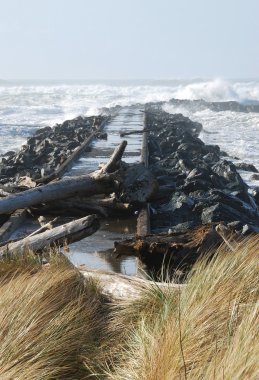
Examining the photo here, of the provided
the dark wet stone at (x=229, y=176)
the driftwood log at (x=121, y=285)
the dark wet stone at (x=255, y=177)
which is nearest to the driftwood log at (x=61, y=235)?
the driftwood log at (x=121, y=285)

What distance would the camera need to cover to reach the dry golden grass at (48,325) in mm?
3217

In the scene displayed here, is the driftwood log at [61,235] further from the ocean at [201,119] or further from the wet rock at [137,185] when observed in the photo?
the ocean at [201,119]

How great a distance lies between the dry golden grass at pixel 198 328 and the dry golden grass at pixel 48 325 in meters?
0.19

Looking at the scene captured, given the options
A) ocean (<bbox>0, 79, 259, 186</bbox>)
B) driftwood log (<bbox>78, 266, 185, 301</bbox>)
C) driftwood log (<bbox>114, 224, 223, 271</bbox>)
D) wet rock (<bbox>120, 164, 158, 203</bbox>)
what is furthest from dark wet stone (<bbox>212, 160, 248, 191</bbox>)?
driftwood log (<bbox>78, 266, 185, 301</bbox>)

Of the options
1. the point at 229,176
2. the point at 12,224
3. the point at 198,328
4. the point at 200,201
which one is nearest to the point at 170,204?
the point at 200,201

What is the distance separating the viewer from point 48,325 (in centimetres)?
359

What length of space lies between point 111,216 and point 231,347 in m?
6.19

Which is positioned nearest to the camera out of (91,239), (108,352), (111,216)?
(108,352)

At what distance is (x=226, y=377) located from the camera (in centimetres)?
243

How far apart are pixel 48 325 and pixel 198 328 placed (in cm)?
92

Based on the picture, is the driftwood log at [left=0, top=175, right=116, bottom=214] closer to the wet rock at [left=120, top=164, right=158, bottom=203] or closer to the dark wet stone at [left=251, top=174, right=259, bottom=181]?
the wet rock at [left=120, top=164, right=158, bottom=203]

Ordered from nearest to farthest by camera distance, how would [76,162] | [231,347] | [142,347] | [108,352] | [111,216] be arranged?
[231,347]
[142,347]
[108,352]
[111,216]
[76,162]

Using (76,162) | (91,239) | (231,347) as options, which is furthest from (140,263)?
(76,162)

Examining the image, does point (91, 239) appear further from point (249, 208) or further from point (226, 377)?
point (226, 377)
